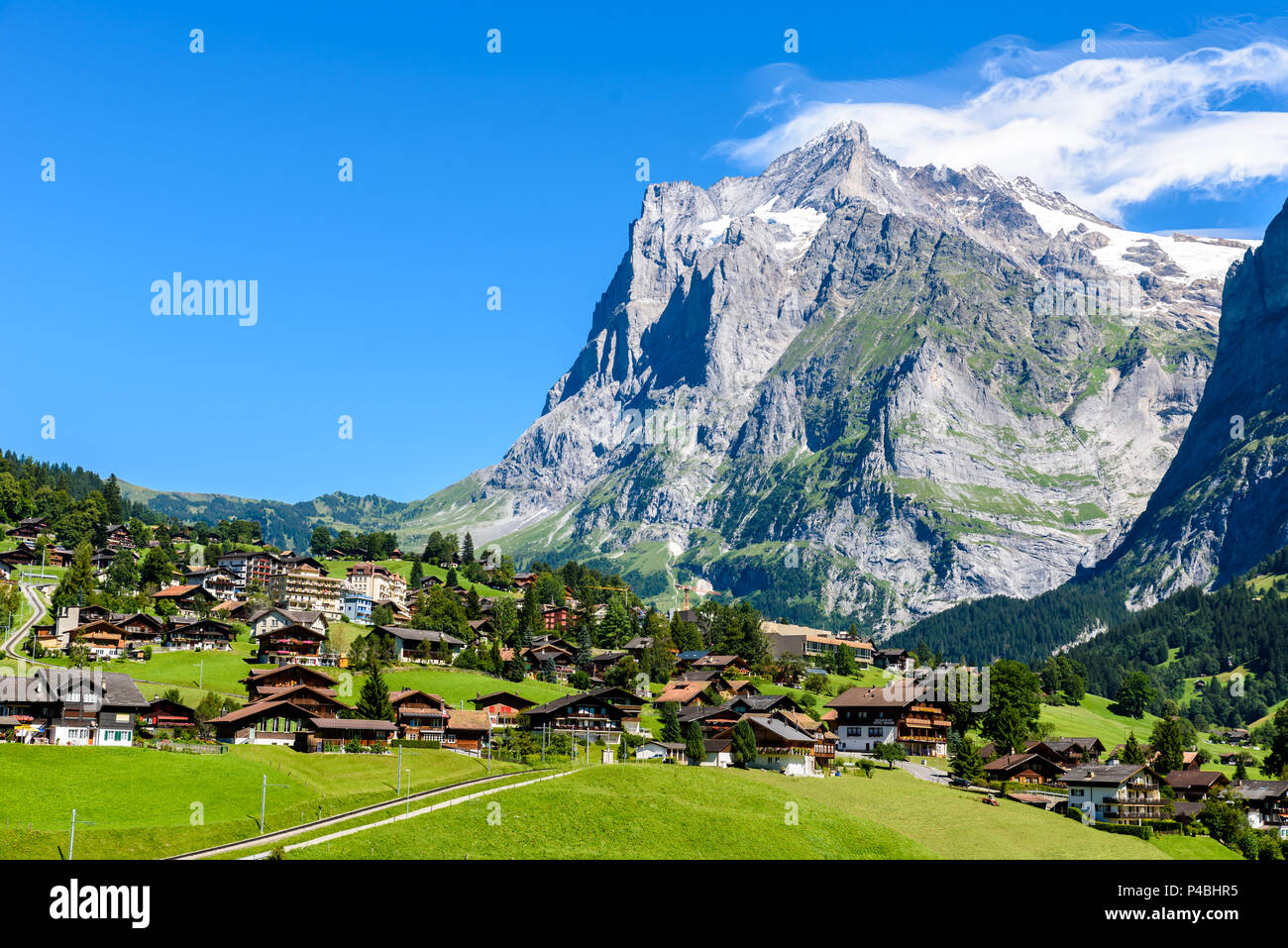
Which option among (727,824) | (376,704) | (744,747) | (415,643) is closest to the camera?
(727,824)

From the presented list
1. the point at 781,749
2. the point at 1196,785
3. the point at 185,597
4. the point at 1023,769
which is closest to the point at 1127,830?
the point at 1023,769

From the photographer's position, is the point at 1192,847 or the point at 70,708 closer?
the point at 70,708

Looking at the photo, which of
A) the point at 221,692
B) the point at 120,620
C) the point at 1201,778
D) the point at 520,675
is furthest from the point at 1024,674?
the point at 120,620

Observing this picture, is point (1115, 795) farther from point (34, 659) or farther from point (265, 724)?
point (34, 659)

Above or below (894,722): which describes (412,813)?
above

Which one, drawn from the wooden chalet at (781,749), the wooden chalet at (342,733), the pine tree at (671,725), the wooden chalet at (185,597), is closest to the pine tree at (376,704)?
the wooden chalet at (342,733)

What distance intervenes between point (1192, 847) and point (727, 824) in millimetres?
53527

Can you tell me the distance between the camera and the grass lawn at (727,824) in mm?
76188

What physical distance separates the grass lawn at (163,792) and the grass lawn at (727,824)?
33.3 feet

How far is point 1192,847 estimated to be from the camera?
11231 cm

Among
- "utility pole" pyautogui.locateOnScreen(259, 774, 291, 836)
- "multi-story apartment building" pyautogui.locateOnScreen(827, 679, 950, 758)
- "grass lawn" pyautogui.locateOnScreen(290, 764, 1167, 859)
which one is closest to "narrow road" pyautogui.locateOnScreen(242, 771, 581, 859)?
"grass lawn" pyautogui.locateOnScreen(290, 764, 1167, 859)

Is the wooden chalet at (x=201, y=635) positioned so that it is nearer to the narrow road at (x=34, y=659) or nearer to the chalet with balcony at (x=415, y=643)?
the narrow road at (x=34, y=659)
